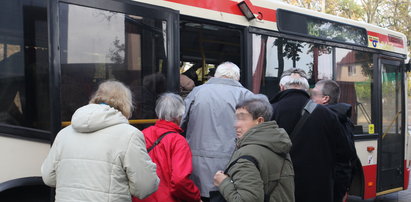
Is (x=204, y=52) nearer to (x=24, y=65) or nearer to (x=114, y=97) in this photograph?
(x=24, y=65)

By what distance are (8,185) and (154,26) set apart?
67.5 inches

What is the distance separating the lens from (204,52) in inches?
239

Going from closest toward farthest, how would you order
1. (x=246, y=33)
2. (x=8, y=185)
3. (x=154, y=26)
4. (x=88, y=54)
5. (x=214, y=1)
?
(x=8, y=185), (x=88, y=54), (x=154, y=26), (x=214, y=1), (x=246, y=33)

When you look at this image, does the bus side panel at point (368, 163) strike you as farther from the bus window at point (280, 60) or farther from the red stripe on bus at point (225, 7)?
the red stripe on bus at point (225, 7)

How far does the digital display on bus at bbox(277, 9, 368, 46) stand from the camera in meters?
4.95

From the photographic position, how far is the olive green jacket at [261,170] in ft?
6.64

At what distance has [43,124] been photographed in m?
3.00

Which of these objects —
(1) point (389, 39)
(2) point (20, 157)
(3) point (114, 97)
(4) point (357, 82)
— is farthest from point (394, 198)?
(2) point (20, 157)

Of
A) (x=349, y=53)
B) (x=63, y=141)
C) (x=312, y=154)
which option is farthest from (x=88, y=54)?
(x=349, y=53)

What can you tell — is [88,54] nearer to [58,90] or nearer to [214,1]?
[58,90]

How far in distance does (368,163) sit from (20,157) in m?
4.78

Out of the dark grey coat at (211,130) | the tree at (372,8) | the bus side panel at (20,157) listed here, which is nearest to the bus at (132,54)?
the bus side panel at (20,157)

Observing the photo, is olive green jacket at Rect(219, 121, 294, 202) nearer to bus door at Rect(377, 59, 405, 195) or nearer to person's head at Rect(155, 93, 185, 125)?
person's head at Rect(155, 93, 185, 125)

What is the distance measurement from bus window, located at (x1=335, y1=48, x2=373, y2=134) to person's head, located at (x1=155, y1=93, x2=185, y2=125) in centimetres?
338
